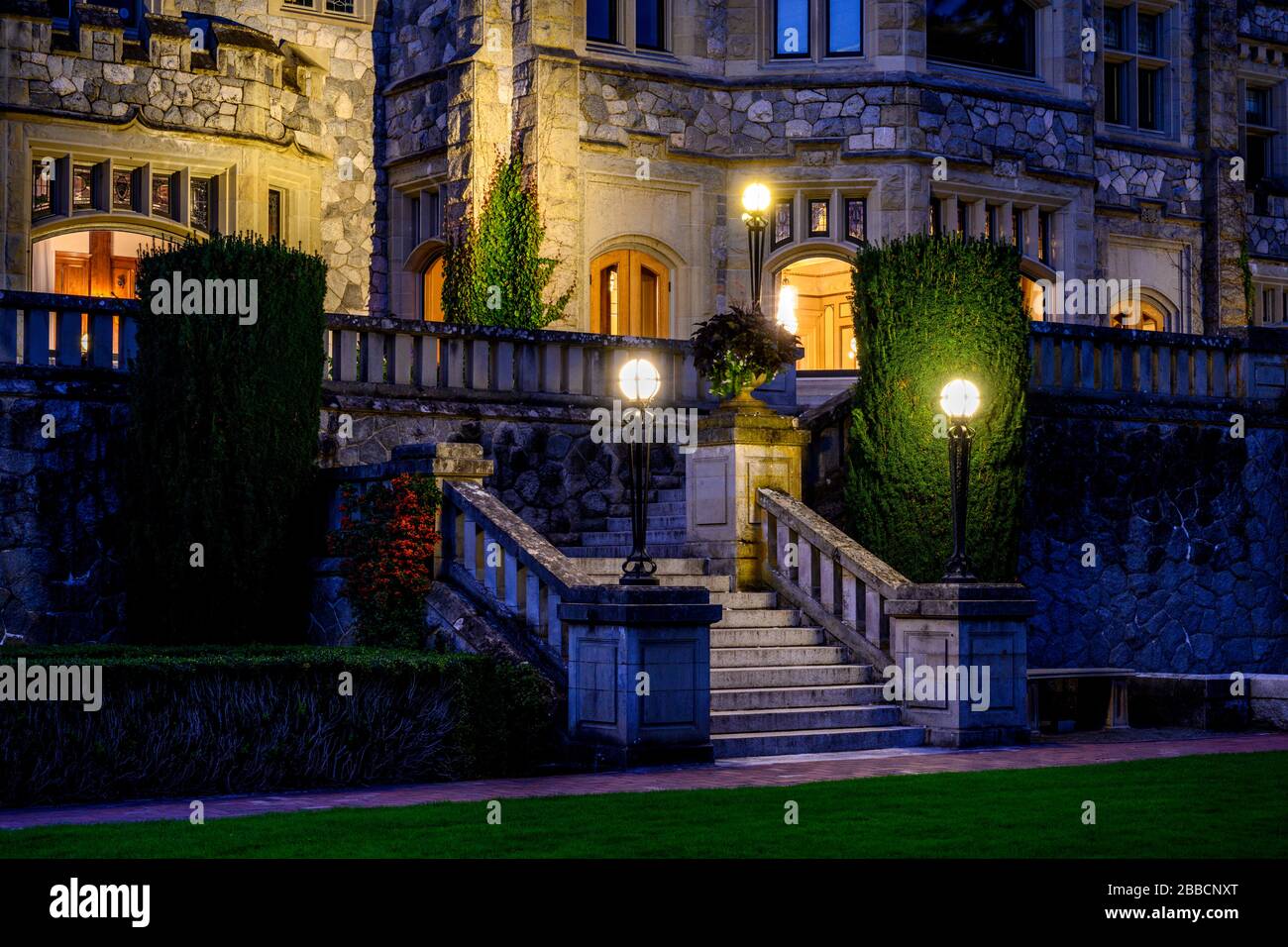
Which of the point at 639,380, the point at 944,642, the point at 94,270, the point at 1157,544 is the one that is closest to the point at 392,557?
the point at 639,380

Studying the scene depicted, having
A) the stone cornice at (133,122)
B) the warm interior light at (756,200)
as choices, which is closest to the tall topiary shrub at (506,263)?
the stone cornice at (133,122)

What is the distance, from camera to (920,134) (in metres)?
26.7

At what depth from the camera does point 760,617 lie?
17.7 m

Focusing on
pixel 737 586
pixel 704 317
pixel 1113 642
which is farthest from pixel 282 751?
pixel 704 317

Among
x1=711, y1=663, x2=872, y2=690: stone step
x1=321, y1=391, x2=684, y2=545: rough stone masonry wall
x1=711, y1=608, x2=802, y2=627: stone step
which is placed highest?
x1=321, y1=391, x2=684, y2=545: rough stone masonry wall

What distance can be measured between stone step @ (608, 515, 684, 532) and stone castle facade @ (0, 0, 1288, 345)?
6.40 metres

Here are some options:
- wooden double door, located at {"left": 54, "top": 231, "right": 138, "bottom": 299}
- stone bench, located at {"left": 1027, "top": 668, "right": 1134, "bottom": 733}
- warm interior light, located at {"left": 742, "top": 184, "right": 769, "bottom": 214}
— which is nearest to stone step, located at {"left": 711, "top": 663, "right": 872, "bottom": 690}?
stone bench, located at {"left": 1027, "top": 668, "right": 1134, "bottom": 733}

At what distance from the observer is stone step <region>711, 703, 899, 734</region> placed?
15.7 m

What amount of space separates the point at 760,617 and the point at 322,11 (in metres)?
13.1

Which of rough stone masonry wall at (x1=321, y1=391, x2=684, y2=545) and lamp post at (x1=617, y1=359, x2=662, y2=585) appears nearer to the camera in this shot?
lamp post at (x1=617, y1=359, x2=662, y2=585)

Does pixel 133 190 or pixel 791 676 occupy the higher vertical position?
pixel 133 190

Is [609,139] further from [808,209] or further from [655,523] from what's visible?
[655,523]

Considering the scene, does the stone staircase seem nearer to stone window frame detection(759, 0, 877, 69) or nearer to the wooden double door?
the wooden double door
